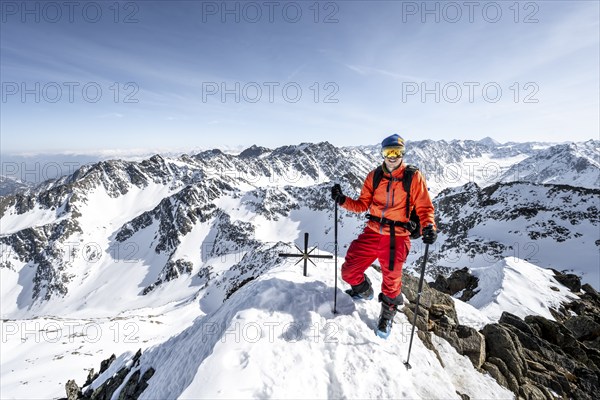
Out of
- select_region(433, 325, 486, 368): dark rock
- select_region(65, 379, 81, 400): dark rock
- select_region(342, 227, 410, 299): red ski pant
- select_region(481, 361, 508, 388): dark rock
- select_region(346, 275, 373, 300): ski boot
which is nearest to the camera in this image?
select_region(342, 227, 410, 299): red ski pant

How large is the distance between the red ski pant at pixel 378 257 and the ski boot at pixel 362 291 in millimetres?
185

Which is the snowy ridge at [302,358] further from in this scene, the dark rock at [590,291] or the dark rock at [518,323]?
the dark rock at [590,291]

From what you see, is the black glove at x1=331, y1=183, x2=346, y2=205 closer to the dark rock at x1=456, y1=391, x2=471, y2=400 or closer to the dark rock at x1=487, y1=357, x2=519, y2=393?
the dark rock at x1=456, y1=391, x2=471, y2=400

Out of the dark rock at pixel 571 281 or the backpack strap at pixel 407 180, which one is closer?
the backpack strap at pixel 407 180

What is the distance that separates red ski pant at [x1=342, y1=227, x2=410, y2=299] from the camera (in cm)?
834

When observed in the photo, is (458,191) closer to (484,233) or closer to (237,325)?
(484,233)

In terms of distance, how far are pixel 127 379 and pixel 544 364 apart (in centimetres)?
1590

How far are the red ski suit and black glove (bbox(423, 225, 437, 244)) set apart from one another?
0.21m

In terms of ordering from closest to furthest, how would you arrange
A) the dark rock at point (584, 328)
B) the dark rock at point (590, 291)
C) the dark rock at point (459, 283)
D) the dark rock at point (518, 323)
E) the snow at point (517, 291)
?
the dark rock at point (518, 323) < the dark rock at point (584, 328) < the snow at point (517, 291) < the dark rock at point (590, 291) < the dark rock at point (459, 283)

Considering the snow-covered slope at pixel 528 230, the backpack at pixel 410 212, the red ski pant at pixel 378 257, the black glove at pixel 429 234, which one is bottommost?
the snow-covered slope at pixel 528 230

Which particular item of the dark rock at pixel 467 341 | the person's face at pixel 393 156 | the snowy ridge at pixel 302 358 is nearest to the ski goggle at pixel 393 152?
the person's face at pixel 393 156

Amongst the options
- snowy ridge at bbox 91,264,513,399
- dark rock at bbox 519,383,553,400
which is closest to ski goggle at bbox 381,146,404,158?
snowy ridge at bbox 91,264,513,399

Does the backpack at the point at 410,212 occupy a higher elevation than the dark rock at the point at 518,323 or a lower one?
higher

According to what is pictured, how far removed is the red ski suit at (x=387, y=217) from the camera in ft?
26.7
